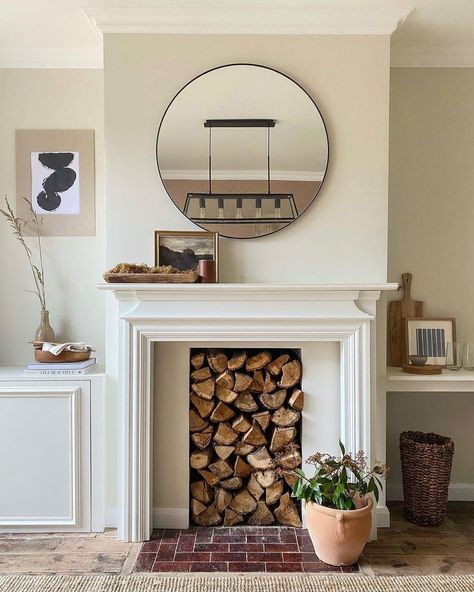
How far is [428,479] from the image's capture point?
8.04ft

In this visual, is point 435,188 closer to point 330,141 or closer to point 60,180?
point 330,141

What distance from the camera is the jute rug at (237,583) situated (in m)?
1.91

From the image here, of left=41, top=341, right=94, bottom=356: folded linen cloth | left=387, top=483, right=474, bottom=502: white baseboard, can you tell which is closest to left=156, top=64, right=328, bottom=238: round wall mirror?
left=41, top=341, right=94, bottom=356: folded linen cloth

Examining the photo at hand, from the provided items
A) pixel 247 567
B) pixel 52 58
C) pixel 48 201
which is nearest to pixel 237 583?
pixel 247 567

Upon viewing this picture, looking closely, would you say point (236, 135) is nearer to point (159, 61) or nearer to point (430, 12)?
point (159, 61)

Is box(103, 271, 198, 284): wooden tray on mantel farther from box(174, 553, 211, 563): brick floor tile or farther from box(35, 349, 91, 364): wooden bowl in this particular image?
box(174, 553, 211, 563): brick floor tile

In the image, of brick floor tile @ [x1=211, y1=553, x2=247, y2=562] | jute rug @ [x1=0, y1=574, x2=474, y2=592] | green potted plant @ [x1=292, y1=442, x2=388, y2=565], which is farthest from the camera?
brick floor tile @ [x1=211, y1=553, x2=247, y2=562]

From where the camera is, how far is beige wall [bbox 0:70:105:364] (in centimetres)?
272

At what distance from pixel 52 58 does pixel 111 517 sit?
7.99 ft

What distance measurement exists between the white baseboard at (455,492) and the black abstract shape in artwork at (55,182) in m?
2.46

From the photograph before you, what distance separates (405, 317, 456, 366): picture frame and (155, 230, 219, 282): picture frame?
3.73 feet

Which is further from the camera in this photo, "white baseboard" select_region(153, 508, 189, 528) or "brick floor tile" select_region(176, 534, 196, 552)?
"white baseboard" select_region(153, 508, 189, 528)

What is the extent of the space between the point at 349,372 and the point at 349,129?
1.16m

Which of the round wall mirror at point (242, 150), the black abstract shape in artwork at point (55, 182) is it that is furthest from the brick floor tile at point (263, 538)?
the black abstract shape in artwork at point (55, 182)
